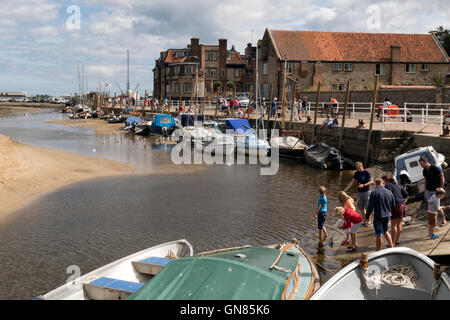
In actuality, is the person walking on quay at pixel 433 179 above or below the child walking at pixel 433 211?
above

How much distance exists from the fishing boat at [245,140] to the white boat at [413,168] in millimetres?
15209

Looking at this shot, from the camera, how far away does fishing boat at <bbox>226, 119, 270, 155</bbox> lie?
31.8 m

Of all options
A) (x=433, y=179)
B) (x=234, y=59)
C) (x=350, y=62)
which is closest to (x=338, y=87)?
(x=350, y=62)

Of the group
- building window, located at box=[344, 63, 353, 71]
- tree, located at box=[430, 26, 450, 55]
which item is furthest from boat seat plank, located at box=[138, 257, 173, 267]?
tree, located at box=[430, 26, 450, 55]

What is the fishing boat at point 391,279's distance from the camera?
23.9ft

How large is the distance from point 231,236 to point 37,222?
7.06 m

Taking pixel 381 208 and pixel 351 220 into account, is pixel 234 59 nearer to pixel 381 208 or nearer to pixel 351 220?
pixel 351 220

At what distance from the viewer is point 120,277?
8953 mm

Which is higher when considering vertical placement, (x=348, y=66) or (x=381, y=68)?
(x=348, y=66)

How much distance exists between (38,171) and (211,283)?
18.7 meters

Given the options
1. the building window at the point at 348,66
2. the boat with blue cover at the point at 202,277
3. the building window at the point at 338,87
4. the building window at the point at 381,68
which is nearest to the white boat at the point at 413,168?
the boat with blue cover at the point at 202,277

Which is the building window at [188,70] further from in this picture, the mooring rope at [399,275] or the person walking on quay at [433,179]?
the mooring rope at [399,275]

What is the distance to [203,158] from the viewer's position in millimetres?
32375
